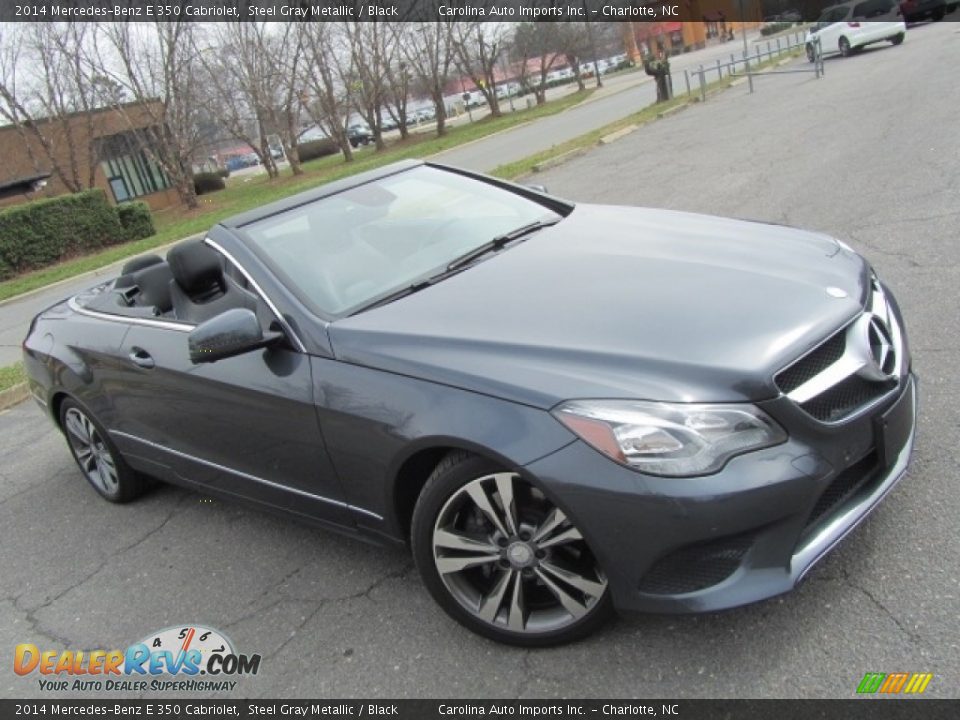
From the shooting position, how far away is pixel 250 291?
10.7ft

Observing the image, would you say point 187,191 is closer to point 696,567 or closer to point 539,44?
point 539,44

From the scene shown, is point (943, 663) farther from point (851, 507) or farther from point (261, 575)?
point (261, 575)

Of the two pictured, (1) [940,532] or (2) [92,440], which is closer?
(1) [940,532]

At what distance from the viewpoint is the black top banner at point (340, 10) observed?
24.0 meters

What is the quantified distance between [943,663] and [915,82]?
15812 mm

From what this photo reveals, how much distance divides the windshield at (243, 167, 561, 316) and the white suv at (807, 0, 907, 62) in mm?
23745

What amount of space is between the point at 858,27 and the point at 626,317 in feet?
89.3

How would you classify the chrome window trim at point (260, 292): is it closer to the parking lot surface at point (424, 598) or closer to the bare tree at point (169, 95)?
the parking lot surface at point (424, 598)

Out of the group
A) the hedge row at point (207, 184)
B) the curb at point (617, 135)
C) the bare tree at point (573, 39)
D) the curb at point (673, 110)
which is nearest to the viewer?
the curb at point (617, 135)

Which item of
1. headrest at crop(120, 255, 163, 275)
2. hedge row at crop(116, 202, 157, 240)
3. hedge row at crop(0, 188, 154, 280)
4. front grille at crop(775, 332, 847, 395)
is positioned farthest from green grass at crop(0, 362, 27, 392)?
hedge row at crop(116, 202, 157, 240)

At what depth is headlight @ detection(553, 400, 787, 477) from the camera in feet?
7.38

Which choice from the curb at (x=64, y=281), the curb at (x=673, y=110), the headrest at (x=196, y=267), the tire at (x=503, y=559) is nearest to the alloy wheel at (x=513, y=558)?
the tire at (x=503, y=559)

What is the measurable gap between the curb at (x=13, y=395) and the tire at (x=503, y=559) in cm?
577

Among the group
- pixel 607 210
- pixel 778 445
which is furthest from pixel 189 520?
pixel 778 445
